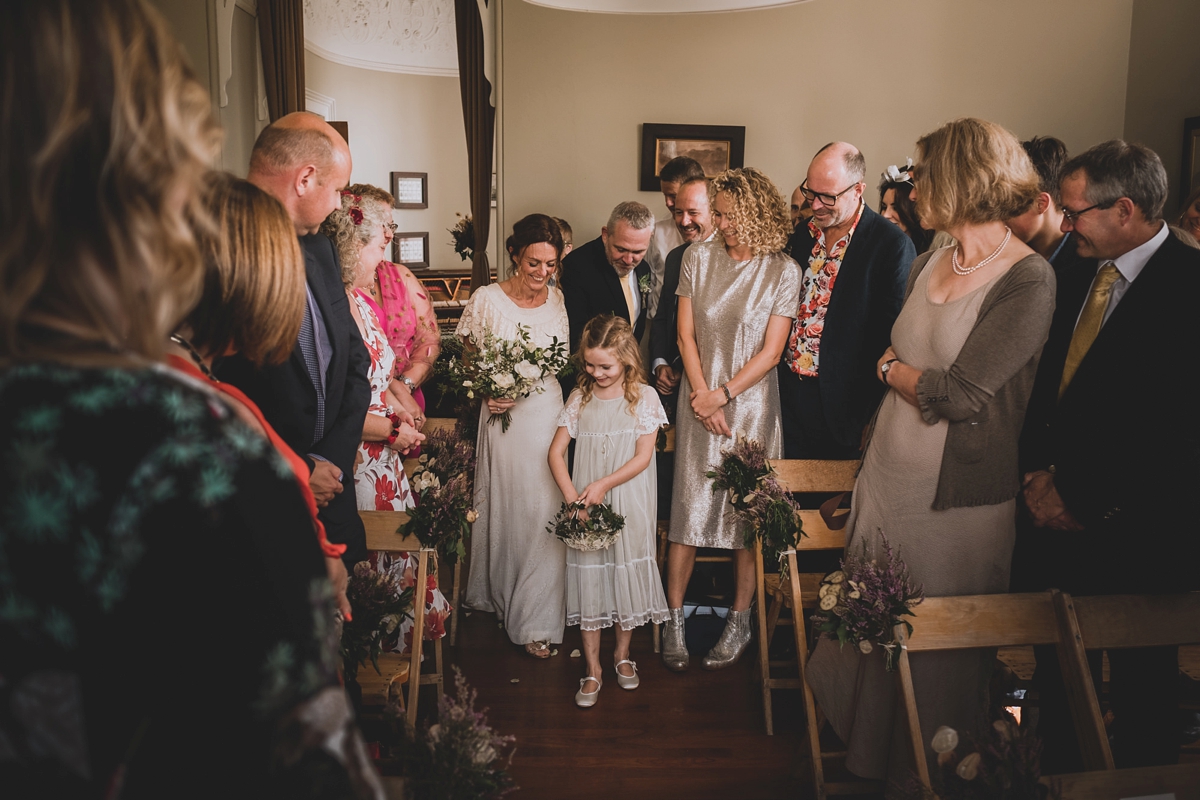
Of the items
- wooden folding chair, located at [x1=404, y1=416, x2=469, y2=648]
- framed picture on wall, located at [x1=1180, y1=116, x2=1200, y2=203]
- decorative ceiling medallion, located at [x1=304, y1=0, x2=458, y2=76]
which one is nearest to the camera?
wooden folding chair, located at [x1=404, y1=416, x2=469, y2=648]

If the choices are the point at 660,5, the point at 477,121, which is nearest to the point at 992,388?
the point at 660,5

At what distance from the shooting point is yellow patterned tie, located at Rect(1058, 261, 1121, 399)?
241 cm

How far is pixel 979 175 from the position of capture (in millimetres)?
2332

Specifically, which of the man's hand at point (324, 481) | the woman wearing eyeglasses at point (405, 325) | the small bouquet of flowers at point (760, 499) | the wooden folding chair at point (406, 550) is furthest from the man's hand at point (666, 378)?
the man's hand at point (324, 481)

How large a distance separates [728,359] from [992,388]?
1.59 metres

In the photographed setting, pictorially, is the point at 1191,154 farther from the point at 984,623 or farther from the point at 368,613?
the point at 368,613

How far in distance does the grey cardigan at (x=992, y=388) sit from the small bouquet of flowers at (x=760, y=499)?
72 cm

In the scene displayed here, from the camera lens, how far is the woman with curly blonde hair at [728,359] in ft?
12.2

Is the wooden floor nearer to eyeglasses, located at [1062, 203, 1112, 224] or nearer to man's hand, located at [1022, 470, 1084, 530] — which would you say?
man's hand, located at [1022, 470, 1084, 530]

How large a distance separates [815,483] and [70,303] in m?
3.05

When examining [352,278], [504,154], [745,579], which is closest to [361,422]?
[352,278]

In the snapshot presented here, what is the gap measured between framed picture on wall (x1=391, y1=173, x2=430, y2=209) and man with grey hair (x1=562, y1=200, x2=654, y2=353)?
8219 millimetres

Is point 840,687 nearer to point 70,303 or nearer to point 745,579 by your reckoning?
point 745,579

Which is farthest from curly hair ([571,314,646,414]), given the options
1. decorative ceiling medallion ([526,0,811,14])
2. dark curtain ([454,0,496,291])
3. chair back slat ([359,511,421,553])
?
dark curtain ([454,0,496,291])
